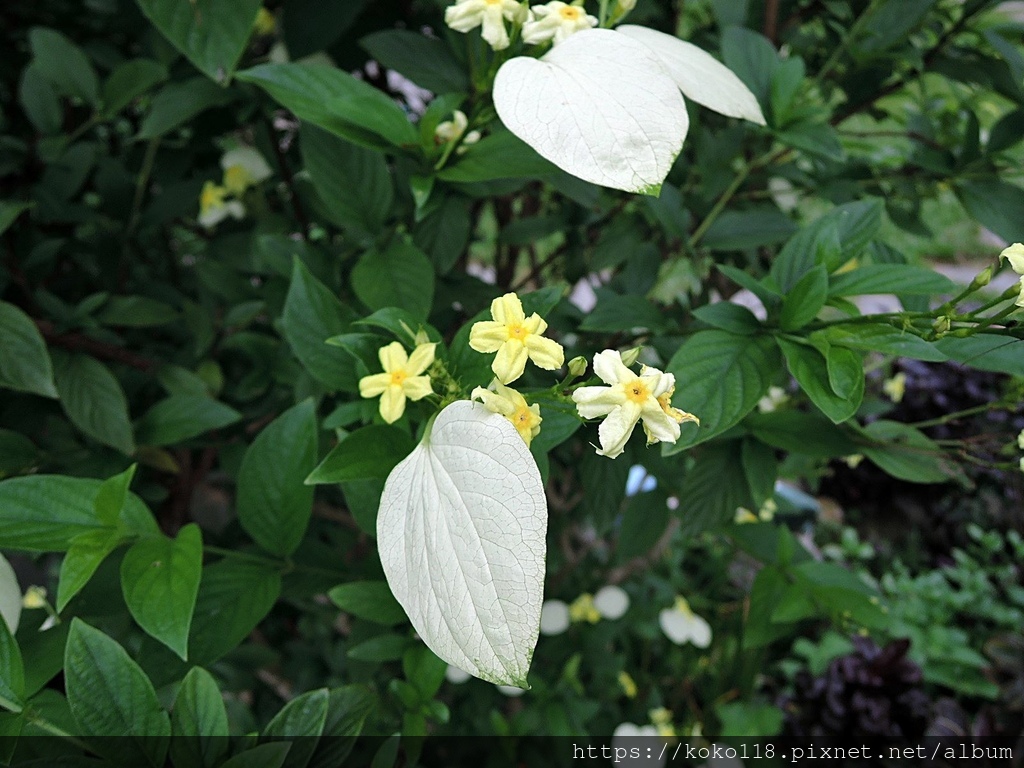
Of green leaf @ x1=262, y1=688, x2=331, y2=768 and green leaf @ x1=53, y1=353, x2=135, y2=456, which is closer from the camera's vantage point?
green leaf @ x1=262, y1=688, x2=331, y2=768

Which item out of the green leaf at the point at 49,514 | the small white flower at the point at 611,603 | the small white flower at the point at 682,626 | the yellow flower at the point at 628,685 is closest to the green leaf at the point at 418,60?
the green leaf at the point at 49,514

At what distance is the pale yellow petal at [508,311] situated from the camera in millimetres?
382

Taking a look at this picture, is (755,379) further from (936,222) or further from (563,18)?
(936,222)

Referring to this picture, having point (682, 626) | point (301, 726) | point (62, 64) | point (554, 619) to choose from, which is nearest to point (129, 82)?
point (62, 64)

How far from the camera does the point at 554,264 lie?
3.34ft

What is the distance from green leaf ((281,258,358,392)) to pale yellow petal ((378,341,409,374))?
10 cm

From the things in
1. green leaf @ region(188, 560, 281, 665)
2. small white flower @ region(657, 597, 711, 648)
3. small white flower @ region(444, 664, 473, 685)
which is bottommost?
small white flower @ region(657, 597, 711, 648)

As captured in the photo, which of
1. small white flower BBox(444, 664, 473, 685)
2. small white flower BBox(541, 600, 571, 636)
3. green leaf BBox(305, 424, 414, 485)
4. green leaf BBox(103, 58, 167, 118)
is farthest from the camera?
small white flower BBox(541, 600, 571, 636)

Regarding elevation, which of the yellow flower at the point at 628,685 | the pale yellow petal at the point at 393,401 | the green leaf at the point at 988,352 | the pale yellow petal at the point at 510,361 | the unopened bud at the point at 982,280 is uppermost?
the unopened bud at the point at 982,280

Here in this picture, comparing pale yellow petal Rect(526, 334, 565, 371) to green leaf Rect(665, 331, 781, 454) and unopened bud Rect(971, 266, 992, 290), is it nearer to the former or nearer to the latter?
green leaf Rect(665, 331, 781, 454)

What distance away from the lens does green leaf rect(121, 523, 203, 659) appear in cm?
43

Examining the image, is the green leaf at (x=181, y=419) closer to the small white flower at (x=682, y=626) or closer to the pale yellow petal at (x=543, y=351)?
the pale yellow petal at (x=543, y=351)

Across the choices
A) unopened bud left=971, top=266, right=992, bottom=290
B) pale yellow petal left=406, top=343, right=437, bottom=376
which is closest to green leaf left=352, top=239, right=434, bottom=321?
pale yellow petal left=406, top=343, right=437, bottom=376

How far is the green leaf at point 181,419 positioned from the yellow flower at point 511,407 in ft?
1.20
